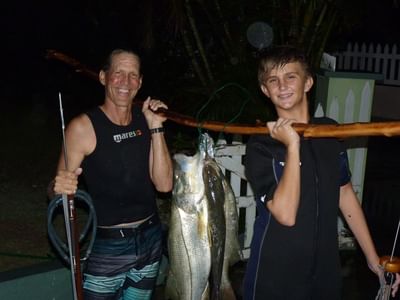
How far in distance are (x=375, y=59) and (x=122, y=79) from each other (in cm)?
1278

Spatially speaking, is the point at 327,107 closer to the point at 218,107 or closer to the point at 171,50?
the point at 218,107

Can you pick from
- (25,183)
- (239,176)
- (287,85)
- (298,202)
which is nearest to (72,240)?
(298,202)

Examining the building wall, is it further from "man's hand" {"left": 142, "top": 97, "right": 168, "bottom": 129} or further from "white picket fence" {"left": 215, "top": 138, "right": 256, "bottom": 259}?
"man's hand" {"left": 142, "top": 97, "right": 168, "bottom": 129}

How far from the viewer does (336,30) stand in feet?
31.9

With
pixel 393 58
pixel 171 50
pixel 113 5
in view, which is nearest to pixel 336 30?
pixel 171 50

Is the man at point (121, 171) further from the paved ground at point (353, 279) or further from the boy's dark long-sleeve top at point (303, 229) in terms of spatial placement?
the paved ground at point (353, 279)

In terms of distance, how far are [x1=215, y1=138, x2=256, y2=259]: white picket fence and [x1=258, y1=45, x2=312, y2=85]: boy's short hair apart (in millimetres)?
2558

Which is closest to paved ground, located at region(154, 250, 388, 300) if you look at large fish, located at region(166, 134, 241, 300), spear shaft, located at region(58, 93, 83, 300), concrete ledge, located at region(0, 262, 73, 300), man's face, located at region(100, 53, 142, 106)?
concrete ledge, located at region(0, 262, 73, 300)

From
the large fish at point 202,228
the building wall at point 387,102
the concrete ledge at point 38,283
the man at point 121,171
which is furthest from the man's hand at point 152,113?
the building wall at point 387,102

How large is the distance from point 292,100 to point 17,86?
18008mm

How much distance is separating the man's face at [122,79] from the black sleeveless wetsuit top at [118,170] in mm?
134

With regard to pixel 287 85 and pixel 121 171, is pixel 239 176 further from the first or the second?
pixel 287 85

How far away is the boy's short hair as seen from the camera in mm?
2744

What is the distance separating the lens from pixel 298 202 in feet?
8.79
